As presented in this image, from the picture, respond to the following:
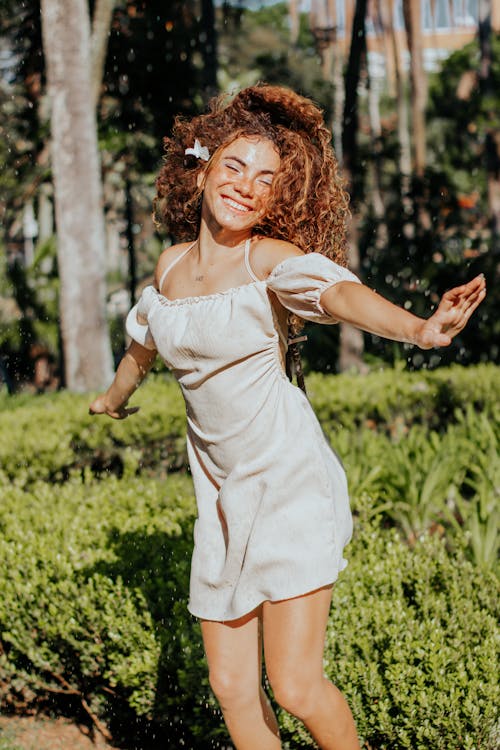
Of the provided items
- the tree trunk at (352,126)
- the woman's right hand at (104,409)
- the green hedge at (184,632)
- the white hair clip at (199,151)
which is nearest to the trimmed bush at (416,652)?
the green hedge at (184,632)

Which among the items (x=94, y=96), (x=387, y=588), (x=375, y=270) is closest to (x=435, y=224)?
(x=375, y=270)

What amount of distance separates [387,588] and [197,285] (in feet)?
4.80

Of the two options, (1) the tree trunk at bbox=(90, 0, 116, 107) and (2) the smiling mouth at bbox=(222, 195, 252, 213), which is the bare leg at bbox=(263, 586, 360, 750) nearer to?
(2) the smiling mouth at bbox=(222, 195, 252, 213)

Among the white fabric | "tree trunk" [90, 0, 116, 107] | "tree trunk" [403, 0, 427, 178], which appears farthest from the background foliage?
"tree trunk" [403, 0, 427, 178]

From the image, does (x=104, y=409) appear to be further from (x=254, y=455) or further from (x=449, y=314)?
(x=449, y=314)

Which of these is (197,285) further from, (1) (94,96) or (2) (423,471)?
(1) (94,96)

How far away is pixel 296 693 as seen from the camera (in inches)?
89.8

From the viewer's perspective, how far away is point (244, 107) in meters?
2.63

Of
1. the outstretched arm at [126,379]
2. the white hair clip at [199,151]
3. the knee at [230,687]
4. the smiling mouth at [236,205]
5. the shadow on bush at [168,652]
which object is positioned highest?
the white hair clip at [199,151]

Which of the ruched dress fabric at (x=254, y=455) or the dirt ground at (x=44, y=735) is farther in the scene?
the dirt ground at (x=44, y=735)

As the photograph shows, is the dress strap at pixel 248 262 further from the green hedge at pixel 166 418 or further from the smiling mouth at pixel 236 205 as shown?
the green hedge at pixel 166 418

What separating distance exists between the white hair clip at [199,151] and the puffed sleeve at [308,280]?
56cm

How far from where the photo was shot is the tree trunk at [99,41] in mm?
9109

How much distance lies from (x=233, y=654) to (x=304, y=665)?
0.69 feet
